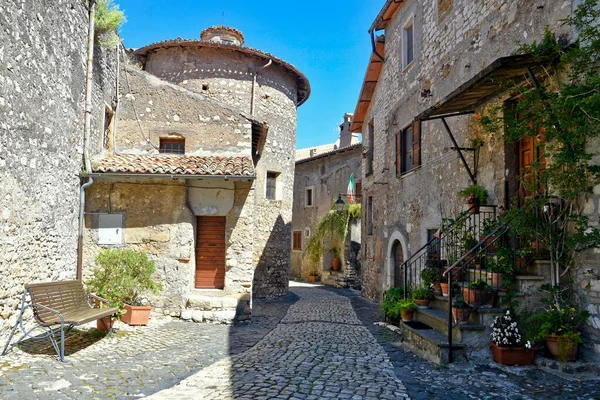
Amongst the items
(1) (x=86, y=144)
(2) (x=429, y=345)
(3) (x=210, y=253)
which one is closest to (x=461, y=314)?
(2) (x=429, y=345)

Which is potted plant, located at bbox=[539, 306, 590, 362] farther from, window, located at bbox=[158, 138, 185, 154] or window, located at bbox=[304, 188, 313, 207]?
window, located at bbox=[304, 188, 313, 207]

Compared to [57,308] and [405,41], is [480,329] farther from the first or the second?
[405,41]

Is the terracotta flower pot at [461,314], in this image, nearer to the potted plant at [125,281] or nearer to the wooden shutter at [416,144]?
the wooden shutter at [416,144]

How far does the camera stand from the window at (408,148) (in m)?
10.8

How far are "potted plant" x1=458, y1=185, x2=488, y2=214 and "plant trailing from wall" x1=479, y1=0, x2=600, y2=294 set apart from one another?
1445 mm

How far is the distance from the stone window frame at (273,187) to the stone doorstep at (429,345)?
31.8 feet

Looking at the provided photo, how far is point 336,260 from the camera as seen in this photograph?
2191 cm

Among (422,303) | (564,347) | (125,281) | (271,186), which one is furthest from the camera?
(271,186)

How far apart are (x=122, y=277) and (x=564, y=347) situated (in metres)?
7.07

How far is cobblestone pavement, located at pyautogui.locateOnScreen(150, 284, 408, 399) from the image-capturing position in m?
4.71

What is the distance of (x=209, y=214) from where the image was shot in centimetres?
974

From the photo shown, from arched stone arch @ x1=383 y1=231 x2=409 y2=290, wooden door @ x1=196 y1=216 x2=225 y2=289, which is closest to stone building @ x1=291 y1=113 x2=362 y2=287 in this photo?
arched stone arch @ x1=383 y1=231 x2=409 y2=290

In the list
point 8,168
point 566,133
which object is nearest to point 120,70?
point 8,168

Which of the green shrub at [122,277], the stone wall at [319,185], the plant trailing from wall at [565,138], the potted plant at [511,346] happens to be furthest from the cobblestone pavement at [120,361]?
the stone wall at [319,185]
